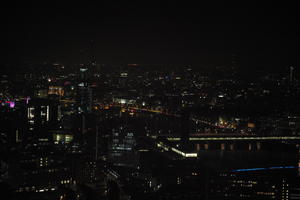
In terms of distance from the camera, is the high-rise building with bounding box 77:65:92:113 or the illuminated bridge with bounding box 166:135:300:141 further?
the illuminated bridge with bounding box 166:135:300:141

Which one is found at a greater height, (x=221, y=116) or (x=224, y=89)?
(x=224, y=89)

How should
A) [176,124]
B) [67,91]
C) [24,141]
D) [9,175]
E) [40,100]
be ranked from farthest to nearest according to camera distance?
[176,124], [67,91], [40,100], [24,141], [9,175]

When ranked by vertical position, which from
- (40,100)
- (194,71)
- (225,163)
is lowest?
(225,163)

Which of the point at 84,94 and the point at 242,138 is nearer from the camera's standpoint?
the point at 242,138

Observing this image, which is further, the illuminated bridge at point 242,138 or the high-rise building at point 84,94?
the illuminated bridge at point 242,138

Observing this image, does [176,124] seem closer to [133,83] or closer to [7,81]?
[133,83]

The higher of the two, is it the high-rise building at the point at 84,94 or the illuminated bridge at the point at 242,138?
the high-rise building at the point at 84,94

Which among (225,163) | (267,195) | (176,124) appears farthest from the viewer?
(176,124)

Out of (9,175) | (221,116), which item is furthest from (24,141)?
(221,116)

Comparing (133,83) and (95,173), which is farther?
(133,83)

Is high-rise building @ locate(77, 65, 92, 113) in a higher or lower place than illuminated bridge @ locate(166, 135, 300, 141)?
higher

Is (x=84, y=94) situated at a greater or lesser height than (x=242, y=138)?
greater
